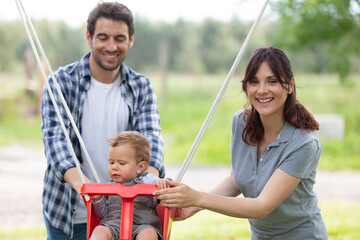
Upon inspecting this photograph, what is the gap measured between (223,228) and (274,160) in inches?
122

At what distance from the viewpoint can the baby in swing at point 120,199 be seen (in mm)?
2457

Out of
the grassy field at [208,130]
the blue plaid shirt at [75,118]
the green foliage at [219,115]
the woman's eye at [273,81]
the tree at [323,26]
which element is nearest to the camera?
the woman's eye at [273,81]

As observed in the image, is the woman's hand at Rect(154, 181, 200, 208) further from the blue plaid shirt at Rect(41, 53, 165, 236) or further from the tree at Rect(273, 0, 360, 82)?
the tree at Rect(273, 0, 360, 82)

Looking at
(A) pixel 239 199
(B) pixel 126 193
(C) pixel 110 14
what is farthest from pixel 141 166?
(C) pixel 110 14

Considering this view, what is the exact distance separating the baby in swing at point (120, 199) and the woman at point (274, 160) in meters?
0.24

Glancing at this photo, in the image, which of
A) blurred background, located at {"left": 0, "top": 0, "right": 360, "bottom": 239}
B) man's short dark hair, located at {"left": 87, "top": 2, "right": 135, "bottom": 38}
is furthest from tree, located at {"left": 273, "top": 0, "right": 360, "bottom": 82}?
man's short dark hair, located at {"left": 87, "top": 2, "right": 135, "bottom": 38}

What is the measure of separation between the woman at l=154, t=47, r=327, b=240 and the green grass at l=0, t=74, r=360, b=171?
21.4ft

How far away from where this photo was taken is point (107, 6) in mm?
3082

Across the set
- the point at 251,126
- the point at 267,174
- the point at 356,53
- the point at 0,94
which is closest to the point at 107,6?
the point at 251,126

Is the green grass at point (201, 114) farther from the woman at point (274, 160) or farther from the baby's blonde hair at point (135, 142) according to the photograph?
the baby's blonde hair at point (135, 142)

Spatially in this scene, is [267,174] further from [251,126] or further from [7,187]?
[7,187]

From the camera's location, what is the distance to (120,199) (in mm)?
2611

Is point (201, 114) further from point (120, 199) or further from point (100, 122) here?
point (120, 199)

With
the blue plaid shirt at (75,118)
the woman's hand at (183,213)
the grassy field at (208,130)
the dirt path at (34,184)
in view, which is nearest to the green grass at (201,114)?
the grassy field at (208,130)
